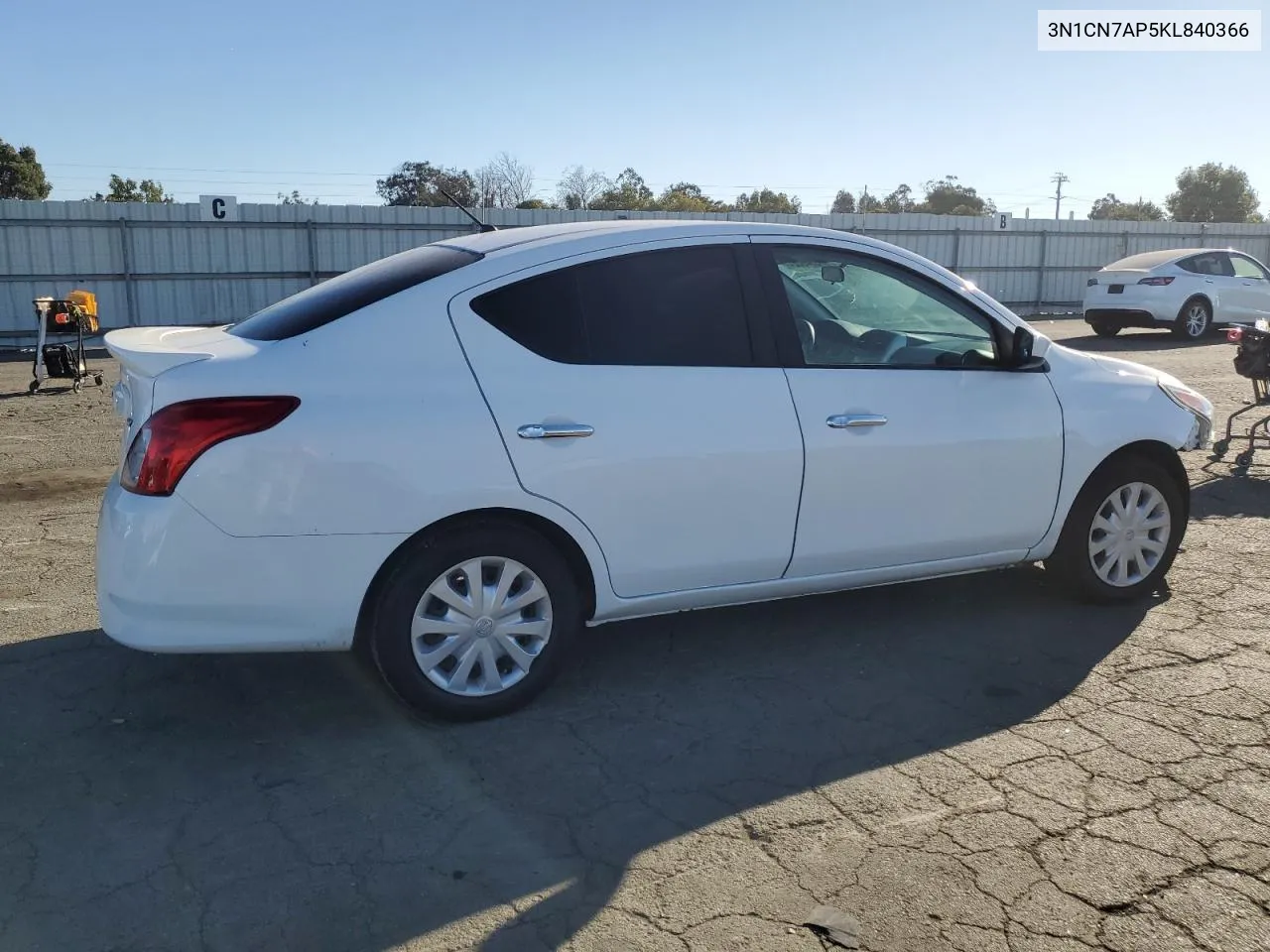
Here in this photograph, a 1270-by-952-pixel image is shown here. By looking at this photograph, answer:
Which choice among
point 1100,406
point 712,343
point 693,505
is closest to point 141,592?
point 693,505

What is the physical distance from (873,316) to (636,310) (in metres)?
1.06

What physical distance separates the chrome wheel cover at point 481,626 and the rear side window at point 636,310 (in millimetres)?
802

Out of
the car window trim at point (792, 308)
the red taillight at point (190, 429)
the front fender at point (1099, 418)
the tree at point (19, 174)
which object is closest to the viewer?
the red taillight at point (190, 429)

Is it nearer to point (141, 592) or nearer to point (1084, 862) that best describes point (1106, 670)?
point (1084, 862)

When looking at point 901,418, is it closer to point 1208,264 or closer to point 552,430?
point 552,430

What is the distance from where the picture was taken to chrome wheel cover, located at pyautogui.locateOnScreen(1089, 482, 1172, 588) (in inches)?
199

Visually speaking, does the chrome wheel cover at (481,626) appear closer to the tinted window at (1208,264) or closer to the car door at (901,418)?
the car door at (901,418)

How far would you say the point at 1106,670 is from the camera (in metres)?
4.47

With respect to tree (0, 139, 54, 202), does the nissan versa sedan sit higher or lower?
lower

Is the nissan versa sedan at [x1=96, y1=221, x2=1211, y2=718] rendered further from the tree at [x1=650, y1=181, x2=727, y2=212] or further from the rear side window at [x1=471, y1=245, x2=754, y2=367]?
the tree at [x1=650, y1=181, x2=727, y2=212]

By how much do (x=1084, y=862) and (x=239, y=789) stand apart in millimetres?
2491

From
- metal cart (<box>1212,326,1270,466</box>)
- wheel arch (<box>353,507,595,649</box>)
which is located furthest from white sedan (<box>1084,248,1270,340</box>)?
wheel arch (<box>353,507,595,649</box>)

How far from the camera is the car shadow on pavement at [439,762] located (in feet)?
9.66

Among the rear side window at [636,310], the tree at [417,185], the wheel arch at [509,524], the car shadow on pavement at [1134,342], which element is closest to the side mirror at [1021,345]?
the rear side window at [636,310]
